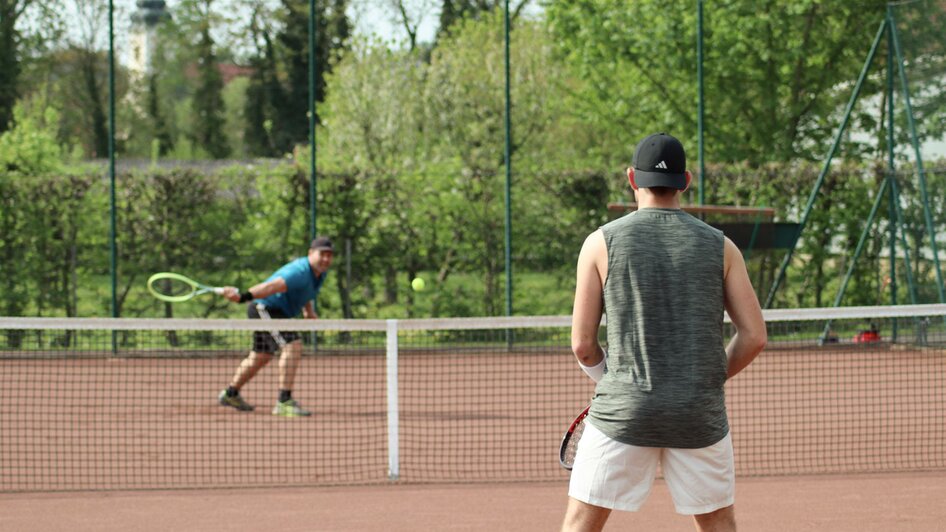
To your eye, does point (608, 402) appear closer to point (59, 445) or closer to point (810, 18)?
point (59, 445)

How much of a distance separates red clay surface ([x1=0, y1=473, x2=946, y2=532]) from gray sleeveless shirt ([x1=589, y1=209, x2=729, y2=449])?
88.5 inches

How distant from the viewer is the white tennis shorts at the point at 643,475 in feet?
11.2

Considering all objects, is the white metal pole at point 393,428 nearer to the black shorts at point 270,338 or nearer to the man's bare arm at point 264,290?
the man's bare arm at point 264,290

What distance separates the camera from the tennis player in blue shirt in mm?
8836

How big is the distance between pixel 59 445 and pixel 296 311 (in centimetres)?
220

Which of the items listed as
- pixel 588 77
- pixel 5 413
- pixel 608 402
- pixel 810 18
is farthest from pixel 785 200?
pixel 608 402

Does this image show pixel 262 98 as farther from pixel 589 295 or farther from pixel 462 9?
pixel 589 295

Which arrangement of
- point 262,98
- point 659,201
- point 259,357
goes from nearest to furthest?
point 659,201 < point 259,357 < point 262,98

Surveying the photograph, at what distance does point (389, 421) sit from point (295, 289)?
107 inches

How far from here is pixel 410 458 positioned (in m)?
7.44

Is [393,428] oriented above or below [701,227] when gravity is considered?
below

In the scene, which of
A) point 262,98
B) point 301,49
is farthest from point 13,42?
point 262,98

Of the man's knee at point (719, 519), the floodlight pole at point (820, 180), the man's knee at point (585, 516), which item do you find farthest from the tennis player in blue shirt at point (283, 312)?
the floodlight pole at point (820, 180)

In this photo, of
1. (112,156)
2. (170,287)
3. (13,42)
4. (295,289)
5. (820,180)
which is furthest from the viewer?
(13,42)
